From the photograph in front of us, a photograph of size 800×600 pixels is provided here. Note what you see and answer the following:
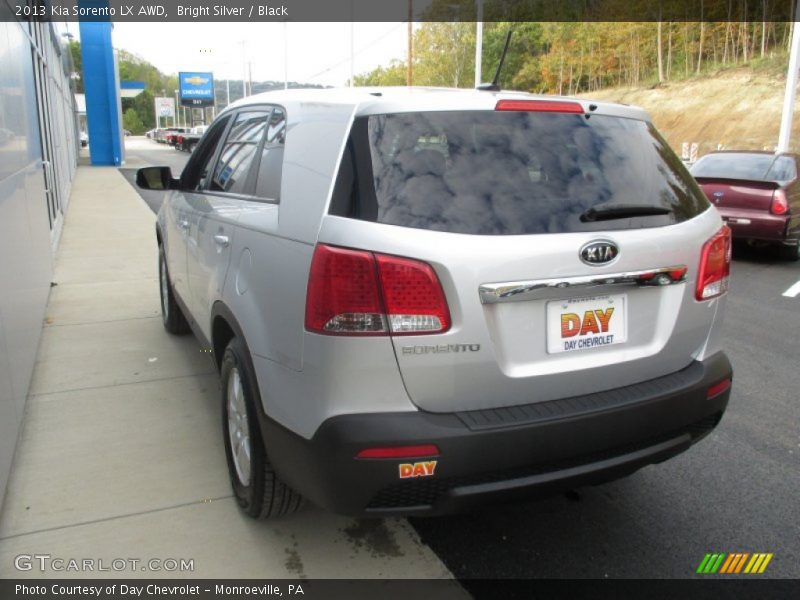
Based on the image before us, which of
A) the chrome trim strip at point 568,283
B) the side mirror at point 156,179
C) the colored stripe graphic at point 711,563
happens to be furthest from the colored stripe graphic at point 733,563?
the side mirror at point 156,179

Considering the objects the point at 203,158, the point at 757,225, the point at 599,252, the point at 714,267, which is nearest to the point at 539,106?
the point at 599,252

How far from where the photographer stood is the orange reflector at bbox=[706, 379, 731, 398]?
2.69 m

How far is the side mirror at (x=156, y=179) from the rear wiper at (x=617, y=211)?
310 centimetres

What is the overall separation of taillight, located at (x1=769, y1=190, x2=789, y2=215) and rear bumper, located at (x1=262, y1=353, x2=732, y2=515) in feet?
24.7

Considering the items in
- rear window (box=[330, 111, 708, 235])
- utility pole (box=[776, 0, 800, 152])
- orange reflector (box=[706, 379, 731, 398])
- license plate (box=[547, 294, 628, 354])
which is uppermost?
utility pole (box=[776, 0, 800, 152])

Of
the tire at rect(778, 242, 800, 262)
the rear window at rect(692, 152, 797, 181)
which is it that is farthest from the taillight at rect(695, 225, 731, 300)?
the tire at rect(778, 242, 800, 262)

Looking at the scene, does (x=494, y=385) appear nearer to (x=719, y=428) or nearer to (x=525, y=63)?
(x=719, y=428)

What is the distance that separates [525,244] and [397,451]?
0.79m

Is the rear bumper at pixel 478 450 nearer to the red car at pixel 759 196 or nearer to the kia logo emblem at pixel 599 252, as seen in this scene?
the kia logo emblem at pixel 599 252

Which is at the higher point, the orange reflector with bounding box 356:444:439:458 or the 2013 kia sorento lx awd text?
the 2013 kia sorento lx awd text

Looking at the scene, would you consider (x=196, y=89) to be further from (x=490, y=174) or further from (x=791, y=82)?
(x=490, y=174)

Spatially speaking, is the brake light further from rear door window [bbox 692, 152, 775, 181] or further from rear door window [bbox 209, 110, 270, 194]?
rear door window [bbox 692, 152, 775, 181]

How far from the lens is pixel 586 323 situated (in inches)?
93.7

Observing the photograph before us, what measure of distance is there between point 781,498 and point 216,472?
8.97ft
